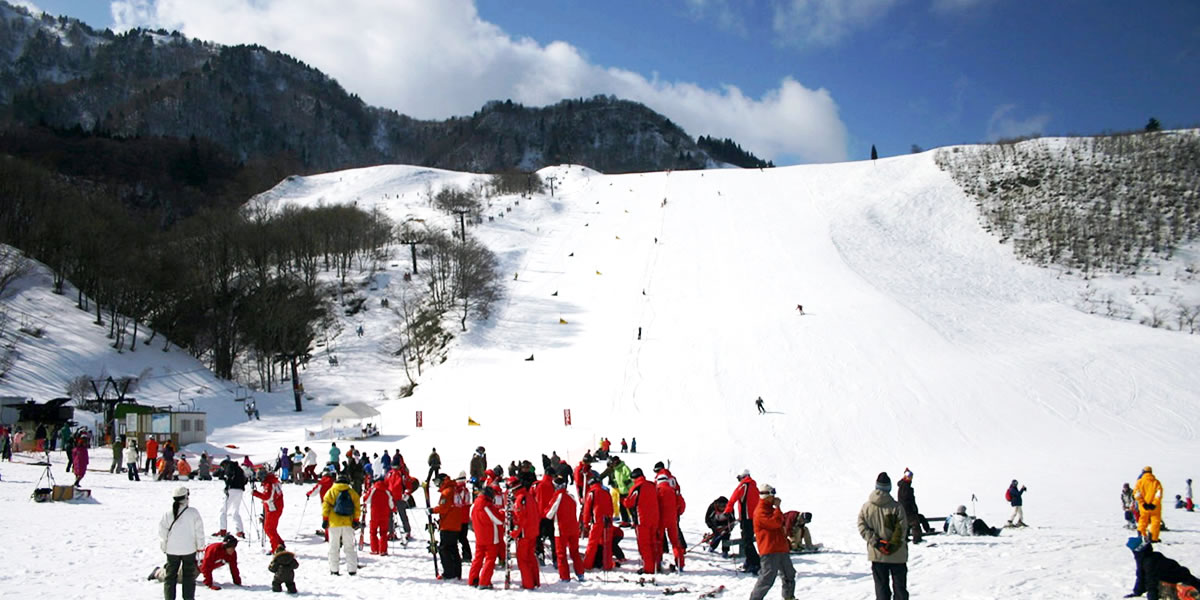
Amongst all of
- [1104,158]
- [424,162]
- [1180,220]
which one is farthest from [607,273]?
[424,162]

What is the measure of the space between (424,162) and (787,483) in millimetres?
182655

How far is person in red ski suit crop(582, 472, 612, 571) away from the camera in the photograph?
10117mm

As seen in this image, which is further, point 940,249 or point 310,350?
point 940,249

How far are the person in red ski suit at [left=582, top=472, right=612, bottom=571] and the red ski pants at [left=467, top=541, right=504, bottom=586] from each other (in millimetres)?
1335

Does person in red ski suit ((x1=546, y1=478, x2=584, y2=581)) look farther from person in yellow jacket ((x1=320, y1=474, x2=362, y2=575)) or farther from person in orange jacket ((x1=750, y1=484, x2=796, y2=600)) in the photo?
person in orange jacket ((x1=750, y1=484, x2=796, y2=600))

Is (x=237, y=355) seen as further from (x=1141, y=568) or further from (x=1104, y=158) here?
(x=1104, y=158)

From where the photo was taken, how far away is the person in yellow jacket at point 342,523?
1003 centimetres

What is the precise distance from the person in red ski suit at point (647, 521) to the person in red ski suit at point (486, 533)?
5.73 ft

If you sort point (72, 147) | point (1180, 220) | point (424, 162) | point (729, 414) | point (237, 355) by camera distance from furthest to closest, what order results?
1. point (424, 162)
2. point (72, 147)
3. point (1180, 220)
4. point (237, 355)
5. point (729, 414)

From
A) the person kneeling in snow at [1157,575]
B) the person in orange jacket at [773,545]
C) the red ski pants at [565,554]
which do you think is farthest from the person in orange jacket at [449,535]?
the person kneeling in snow at [1157,575]

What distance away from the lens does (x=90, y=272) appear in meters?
43.4

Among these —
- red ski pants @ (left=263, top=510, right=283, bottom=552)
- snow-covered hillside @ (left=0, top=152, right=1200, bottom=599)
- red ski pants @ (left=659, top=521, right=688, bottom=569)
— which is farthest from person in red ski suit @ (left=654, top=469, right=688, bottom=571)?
red ski pants @ (left=263, top=510, right=283, bottom=552)

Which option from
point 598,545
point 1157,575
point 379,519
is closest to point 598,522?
point 598,545

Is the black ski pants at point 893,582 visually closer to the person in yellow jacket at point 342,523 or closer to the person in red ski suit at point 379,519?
the person in yellow jacket at point 342,523
